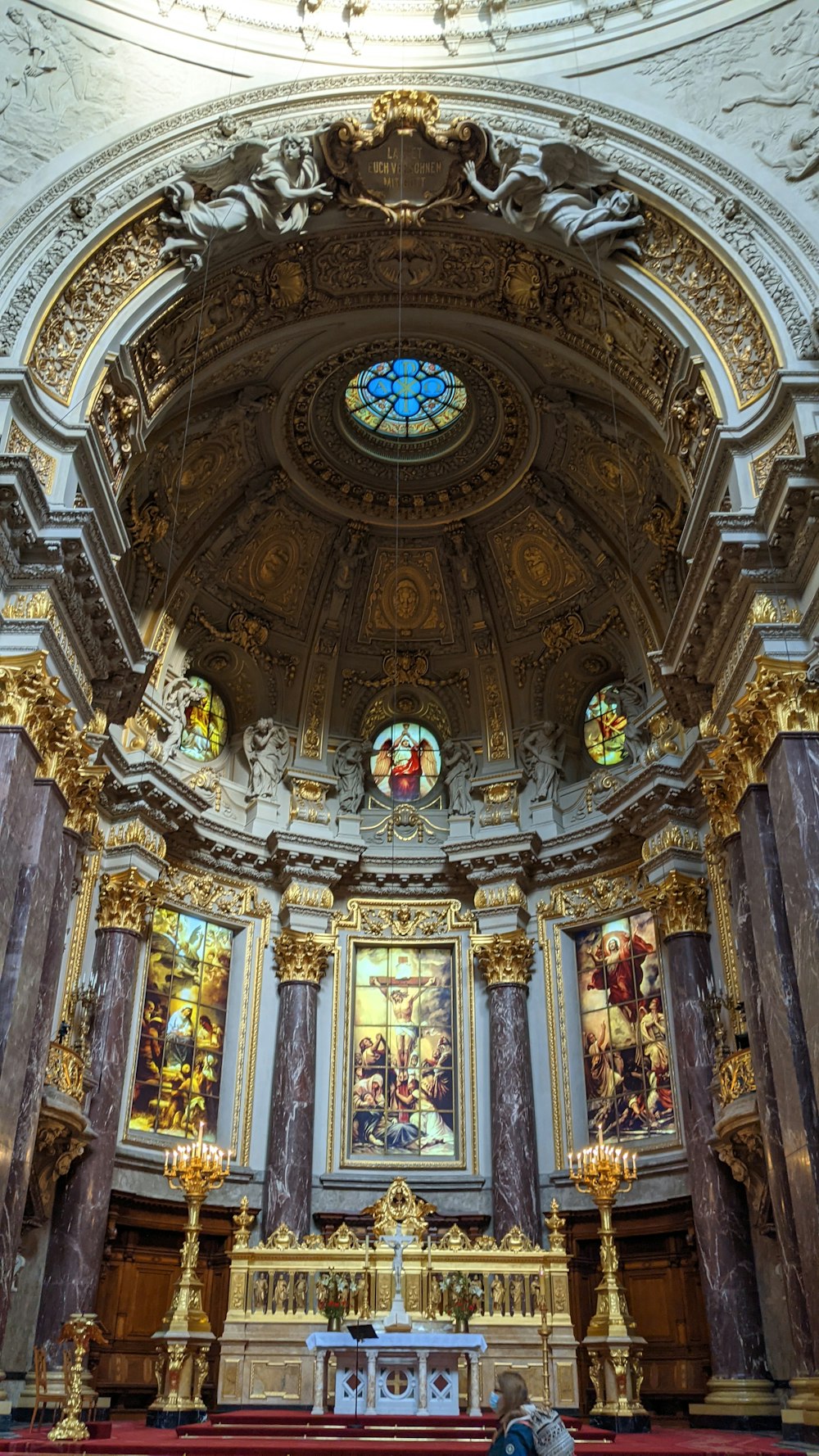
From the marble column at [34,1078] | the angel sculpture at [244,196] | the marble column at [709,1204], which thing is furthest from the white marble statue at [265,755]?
the angel sculpture at [244,196]

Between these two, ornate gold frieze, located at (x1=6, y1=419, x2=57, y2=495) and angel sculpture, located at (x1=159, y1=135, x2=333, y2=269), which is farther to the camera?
angel sculpture, located at (x1=159, y1=135, x2=333, y2=269)

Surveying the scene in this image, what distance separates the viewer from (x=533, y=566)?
23219 millimetres

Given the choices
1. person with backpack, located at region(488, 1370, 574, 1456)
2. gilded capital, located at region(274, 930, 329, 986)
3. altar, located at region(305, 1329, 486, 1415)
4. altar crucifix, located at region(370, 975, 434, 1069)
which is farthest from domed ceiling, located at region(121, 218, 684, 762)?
person with backpack, located at region(488, 1370, 574, 1456)

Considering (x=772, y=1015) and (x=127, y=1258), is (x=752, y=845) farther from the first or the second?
(x=127, y=1258)

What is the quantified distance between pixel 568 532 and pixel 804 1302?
47.6 feet

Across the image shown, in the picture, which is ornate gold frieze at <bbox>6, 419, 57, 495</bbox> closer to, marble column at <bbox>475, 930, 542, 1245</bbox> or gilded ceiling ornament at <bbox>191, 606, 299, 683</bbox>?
gilded ceiling ornament at <bbox>191, 606, 299, 683</bbox>

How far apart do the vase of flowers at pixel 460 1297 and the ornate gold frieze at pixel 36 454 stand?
10.8 meters

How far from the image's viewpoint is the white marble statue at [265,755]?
22.7m

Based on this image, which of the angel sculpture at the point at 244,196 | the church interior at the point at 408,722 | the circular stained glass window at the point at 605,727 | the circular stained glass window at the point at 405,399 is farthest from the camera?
the circular stained glass window at the point at 605,727

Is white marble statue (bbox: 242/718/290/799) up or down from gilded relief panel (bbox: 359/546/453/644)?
down

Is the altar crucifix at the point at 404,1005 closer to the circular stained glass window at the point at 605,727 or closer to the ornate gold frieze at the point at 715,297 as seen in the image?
the circular stained glass window at the point at 605,727

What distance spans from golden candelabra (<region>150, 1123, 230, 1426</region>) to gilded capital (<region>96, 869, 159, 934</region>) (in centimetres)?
434

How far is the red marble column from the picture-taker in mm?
11094

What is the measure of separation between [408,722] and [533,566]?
4334 millimetres
